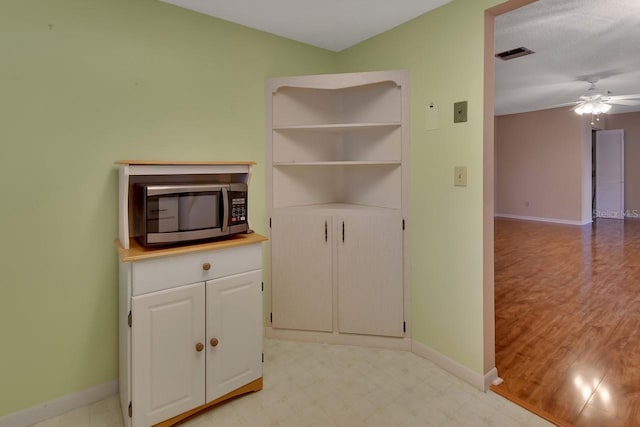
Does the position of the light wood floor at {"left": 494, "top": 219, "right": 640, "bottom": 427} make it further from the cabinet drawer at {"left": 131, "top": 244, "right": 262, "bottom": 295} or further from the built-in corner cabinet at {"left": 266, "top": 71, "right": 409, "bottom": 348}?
the cabinet drawer at {"left": 131, "top": 244, "right": 262, "bottom": 295}

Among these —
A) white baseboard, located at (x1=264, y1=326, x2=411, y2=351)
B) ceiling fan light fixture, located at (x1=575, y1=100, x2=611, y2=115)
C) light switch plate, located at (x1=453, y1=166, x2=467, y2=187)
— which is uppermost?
ceiling fan light fixture, located at (x1=575, y1=100, x2=611, y2=115)

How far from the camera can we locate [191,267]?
1758 millimetres

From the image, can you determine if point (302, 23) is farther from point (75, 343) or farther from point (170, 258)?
point (75, 343)

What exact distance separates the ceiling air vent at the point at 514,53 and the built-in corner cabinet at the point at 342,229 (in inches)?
74.9

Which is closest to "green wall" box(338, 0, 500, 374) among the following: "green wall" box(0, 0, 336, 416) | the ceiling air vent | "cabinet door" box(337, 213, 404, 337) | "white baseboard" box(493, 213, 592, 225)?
"cabinet door" box(337, 213, 404, 337)

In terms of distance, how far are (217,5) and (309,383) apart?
2.31 m

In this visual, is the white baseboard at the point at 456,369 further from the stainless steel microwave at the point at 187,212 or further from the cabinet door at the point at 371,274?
the stainless steel microwave at the point at 187,212

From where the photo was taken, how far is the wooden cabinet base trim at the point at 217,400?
5.63 feet

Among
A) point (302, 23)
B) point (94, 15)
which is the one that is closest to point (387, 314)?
point (302, 23)

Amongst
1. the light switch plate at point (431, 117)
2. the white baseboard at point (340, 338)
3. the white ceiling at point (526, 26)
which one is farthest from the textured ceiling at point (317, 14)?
the white baseboard at point (340, 338)

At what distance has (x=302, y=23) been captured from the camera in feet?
7.91

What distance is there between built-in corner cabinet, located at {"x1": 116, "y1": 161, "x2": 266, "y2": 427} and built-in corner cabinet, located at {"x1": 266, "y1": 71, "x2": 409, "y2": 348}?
0.62 m

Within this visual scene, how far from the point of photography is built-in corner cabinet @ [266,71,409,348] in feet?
8.09

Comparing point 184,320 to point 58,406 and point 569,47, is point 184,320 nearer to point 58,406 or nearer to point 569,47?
point 58,406
